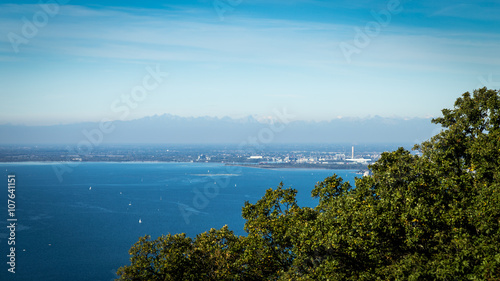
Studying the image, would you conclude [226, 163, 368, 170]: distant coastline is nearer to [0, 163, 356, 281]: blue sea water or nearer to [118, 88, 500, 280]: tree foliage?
[0, 163, 356, 281]: blue sea water

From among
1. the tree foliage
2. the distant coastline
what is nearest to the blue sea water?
the distant coastline

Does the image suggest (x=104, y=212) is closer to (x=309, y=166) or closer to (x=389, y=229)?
(x=389, y=229)

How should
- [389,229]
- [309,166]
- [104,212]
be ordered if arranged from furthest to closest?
1. [309,166]
2. [104,212]
3. [389,229]

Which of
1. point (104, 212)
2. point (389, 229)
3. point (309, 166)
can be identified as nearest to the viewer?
point (389, 229)

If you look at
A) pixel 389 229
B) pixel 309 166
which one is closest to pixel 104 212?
pixel 389 229

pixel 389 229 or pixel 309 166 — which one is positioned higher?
pixel 389 229

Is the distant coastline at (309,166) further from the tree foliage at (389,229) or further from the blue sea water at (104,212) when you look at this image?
the tree foliage at (389,229)
